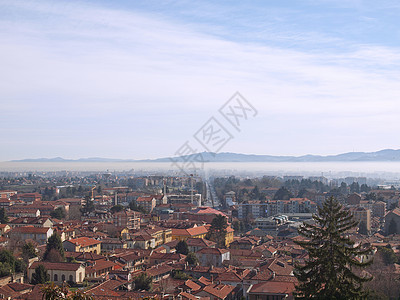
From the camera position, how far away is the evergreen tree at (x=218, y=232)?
90.6ft

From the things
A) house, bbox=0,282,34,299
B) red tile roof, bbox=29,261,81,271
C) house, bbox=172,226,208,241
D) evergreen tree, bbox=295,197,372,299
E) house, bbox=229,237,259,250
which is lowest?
house, bbox=229,237,259,250

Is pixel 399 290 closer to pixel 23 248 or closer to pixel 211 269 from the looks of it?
pixel 211 269

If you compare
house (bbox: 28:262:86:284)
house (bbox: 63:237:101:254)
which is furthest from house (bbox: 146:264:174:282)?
house (bbox: 63:237:101:254)

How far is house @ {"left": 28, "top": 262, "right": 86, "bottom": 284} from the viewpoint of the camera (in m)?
17.8

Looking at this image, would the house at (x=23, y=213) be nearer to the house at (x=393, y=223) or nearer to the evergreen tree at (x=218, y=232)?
the evergreen tree at (x=218, y=232)

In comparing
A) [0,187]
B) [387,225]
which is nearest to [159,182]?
[0,187]

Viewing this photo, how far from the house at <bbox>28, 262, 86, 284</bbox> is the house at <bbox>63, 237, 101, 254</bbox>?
483 centimetres

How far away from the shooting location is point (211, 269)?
19125 millimetres

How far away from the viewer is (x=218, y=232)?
27.8 metres

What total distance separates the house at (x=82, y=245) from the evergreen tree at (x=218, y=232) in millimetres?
6430

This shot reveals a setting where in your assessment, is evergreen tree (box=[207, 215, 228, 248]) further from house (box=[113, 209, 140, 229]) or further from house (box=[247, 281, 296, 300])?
house (box=[247, 281, 296, 300])

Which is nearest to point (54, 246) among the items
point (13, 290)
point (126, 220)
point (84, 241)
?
point (84, 241)

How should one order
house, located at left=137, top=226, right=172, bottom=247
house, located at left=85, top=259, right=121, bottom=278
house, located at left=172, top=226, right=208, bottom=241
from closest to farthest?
house, located at left=85, top=259, right=121, bottom=278 → house, located at left=137, top=226, right=172, bottom=247 → house, located at left=172, top=226, right=208, bottom=241

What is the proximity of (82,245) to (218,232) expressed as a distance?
7.78 meters
